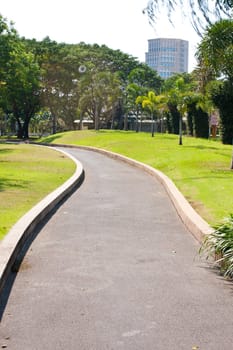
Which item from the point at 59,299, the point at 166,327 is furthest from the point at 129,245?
the point at 166,327

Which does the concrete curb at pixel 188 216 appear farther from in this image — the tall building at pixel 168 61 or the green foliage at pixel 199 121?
the tall building at pixel 168 61

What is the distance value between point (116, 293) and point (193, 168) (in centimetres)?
1716

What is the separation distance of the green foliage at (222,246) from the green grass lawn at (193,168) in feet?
7.93

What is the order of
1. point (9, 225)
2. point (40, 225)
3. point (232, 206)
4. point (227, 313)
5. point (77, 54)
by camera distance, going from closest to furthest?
point (227, 313) → point (9, 225) → point (40, 225) → point (232, 206) → point (77, 54)

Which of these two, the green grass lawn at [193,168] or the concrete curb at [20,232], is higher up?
the concrete curb at [20,232]

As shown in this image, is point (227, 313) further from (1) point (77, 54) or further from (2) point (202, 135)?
(1) point (77, 54)

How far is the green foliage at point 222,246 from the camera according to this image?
6520 millimetres

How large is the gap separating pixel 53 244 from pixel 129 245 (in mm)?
1084

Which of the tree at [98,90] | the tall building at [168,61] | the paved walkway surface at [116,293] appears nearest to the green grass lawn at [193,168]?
the paved walkway surface at [116,293]

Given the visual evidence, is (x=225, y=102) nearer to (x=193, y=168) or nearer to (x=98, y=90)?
(x=193, y=168)

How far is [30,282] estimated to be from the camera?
20.5ft

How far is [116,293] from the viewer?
230 inches

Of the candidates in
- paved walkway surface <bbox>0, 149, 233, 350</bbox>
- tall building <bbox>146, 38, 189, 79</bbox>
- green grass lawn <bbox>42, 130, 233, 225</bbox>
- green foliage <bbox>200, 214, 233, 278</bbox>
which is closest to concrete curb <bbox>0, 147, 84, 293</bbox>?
paved walkway surface <bbox>0, 149, 233, 350</bbox>

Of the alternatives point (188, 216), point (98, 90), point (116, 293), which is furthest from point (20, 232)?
point (98, 90)
